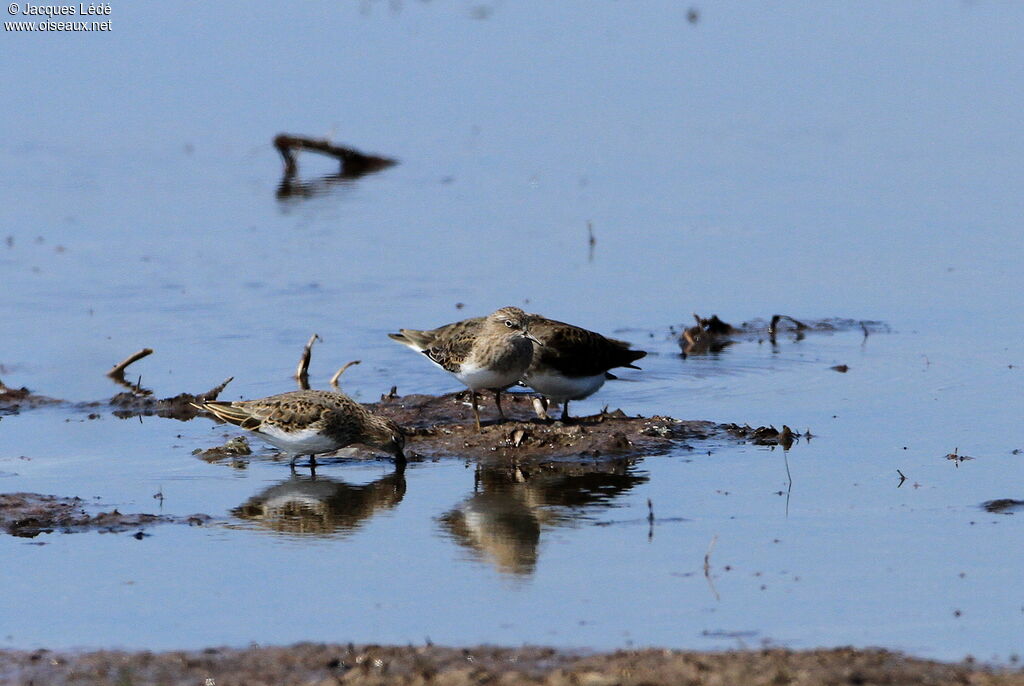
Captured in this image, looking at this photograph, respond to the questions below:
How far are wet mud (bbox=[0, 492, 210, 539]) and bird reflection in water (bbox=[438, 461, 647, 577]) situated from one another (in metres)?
2.13

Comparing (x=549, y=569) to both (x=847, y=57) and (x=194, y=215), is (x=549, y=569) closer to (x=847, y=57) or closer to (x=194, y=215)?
(x=194, y=215)

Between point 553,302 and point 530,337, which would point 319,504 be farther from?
point 553,302

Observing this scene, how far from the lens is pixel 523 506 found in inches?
518

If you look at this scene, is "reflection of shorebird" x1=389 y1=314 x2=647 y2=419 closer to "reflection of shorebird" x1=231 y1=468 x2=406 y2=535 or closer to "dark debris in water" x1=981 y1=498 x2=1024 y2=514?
"reflection of shorebird" x1=231 y1=468 x2=406 y2=535

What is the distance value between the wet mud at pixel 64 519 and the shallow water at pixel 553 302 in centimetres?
21

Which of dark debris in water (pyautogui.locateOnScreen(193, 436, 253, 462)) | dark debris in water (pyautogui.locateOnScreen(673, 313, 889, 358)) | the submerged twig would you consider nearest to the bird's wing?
dark debris in water (pyautogui.locateOnScreen(193, 436, 253, 462))

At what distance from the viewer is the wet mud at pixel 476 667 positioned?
29.5ft

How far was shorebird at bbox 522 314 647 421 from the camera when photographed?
15.4 meters

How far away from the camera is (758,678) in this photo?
8.88 m

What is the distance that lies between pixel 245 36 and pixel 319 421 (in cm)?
2463

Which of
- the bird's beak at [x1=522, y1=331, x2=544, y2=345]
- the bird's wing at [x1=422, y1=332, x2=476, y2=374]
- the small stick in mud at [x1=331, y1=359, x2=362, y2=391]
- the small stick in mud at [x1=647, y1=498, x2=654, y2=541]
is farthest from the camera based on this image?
the small stick in mud at [x1=331, y1=359, x2=362, y2=391]

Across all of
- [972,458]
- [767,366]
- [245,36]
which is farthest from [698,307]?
[245,36]

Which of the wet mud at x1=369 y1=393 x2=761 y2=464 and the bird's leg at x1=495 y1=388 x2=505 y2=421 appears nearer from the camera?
the wet mud at x1=369 y1=393 x2=761 y2=464

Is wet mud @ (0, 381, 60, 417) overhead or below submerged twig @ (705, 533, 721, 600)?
overhead
